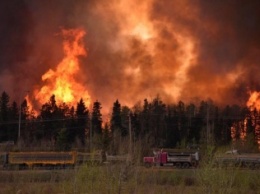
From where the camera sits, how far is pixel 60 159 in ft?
165

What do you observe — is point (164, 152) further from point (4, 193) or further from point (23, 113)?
point (23, 113)

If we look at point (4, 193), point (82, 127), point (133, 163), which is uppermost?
point (82, 127)

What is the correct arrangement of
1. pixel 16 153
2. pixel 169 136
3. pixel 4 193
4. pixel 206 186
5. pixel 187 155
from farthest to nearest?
pixel 169 136
pixel 187 155
pixel 16 153
pixel 4 193
pixel 206 186

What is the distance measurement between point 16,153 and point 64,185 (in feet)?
110

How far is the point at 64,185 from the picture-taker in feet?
57.8

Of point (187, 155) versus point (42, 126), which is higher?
point (42, 126)

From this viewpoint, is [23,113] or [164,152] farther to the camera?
[23,113]

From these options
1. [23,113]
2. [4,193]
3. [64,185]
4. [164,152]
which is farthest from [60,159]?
[23,113]

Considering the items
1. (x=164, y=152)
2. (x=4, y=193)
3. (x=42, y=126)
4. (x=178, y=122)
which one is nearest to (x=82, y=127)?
(x=42, y=126)

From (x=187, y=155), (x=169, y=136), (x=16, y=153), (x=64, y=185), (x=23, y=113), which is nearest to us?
(x=64, y=185)

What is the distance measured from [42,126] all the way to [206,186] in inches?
2870

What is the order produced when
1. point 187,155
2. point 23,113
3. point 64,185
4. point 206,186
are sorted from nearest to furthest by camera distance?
1. point 206,186
2. point 64,185
3. point 187,155
4. point 23,113

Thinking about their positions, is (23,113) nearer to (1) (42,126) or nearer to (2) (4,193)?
(1) (42,126)

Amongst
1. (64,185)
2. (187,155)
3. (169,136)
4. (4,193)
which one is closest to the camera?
(64,185)
